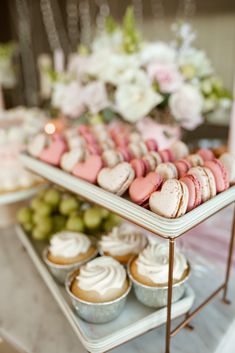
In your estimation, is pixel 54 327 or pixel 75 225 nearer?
pixel 54 327

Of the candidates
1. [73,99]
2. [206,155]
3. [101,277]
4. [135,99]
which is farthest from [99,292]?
[73,99]

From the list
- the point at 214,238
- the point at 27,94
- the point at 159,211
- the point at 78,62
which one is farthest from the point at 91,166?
the point at 27,94

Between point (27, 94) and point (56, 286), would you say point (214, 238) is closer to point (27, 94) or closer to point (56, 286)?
point (56, 286)

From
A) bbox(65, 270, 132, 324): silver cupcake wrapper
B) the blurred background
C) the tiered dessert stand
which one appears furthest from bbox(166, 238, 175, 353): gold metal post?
the blurred background

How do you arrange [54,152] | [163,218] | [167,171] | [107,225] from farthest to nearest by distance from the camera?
[107,225]
[54,152]
[167,171]
[163,218]

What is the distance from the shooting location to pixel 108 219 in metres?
0.98

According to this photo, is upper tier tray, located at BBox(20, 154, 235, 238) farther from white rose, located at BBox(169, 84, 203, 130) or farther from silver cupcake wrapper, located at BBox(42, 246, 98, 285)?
white rose, located at BBox(169, 84, 203, 130)

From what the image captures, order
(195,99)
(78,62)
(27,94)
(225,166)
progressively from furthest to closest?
1. (27,94)
2. (78,62)
3. (195,99)
4. (225,166)

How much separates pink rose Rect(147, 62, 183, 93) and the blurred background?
3.62 feet

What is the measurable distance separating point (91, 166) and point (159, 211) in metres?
0.24

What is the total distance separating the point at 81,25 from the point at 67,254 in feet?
10.2

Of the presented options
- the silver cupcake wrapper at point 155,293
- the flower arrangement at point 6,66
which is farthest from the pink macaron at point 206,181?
the flower arrangement at point 6,66

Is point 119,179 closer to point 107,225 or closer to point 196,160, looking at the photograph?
point 196,160

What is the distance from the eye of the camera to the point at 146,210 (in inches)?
21.6
